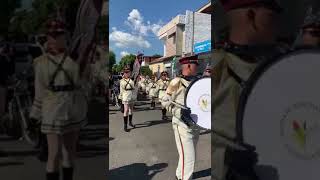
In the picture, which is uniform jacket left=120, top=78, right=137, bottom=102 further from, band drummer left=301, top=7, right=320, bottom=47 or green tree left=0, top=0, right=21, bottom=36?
green tree left=0, top=0, right=21, bottom=36

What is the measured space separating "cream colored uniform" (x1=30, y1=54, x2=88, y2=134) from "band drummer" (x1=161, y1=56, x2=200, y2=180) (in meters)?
2.51

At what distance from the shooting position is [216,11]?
2230 mm

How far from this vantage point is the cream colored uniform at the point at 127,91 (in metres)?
10.3

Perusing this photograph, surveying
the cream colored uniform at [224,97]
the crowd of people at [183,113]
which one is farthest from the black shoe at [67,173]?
the crowd of people at [183,113]

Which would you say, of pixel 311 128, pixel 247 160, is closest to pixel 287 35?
pixel 311 128

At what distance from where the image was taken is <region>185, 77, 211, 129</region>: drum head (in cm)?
419

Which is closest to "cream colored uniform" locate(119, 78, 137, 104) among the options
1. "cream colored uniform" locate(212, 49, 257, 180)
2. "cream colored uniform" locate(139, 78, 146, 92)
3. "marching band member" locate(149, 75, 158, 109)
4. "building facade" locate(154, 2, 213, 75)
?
"marching band member" locate(149, 75, 158, 109)

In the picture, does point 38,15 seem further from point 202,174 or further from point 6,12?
point 202,174

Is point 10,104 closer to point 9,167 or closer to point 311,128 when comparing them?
point 9,167

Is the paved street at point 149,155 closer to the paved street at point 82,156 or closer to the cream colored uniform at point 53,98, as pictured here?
the paved street at point 82,156

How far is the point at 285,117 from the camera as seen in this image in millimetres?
2238

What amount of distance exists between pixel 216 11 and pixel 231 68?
25 cm

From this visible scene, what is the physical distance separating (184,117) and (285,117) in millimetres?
2507

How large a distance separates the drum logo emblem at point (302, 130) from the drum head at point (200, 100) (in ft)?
6.19
